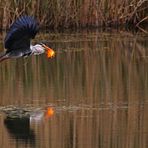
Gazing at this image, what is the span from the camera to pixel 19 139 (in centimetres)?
751

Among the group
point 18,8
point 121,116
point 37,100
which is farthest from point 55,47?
point 121,116

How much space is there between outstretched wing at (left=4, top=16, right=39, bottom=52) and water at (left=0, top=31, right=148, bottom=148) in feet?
1.85

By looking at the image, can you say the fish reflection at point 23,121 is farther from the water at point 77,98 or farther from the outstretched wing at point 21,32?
the outstretched wing at point 21,32

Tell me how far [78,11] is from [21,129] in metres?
8.70

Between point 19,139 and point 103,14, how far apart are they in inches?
367

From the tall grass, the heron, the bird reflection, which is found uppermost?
the tall grass

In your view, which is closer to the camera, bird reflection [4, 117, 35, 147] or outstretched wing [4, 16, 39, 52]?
bird reflection [4, 117, 35, 147]

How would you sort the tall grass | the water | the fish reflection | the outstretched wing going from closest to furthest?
the water, the fish reflection, the outstretched wing, the tall grass

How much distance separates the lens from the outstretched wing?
9.09 m

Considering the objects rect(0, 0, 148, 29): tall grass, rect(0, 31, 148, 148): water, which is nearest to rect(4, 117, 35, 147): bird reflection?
rect(0, 31, 148, 148): water

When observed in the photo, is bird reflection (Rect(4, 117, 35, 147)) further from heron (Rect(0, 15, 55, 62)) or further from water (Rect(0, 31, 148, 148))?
heron (Rect(0, 15, 55, 62))

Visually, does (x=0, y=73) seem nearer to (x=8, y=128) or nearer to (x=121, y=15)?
(x=8, y=128)

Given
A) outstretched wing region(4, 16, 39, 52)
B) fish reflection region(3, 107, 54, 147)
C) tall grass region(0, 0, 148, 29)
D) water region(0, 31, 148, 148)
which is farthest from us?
tall grass region(0, 0, 148, 29)

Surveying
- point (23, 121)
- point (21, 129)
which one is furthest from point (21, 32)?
point (21, 129)
